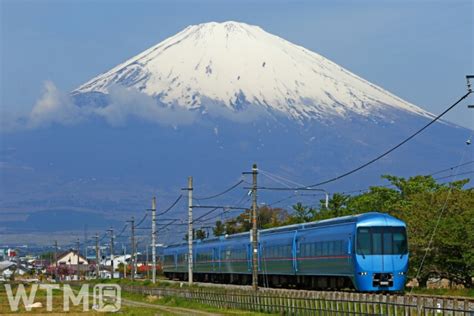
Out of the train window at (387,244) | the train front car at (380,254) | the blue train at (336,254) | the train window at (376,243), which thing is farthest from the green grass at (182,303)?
the train window at (387,244)

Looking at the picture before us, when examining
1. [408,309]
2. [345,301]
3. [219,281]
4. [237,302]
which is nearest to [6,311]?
[237,302]

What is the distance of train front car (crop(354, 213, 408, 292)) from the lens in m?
45.8

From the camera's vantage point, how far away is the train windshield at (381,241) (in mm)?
46062

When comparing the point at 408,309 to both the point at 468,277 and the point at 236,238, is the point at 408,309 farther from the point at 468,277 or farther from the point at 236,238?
the point at 236,238

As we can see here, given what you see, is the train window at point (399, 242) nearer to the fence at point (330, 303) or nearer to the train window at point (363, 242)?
the train window at point (363, 242)

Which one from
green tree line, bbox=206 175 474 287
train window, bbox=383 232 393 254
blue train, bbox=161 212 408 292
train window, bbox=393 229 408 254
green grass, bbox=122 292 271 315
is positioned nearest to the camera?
blue train, bbox=161 212 408 292

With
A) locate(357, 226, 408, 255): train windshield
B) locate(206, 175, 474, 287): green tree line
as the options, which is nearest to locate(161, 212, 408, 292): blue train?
locate(357, 226, 408, 255): train windshield

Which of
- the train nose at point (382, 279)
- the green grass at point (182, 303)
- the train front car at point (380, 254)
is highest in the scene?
the train front car at point (380, 254)

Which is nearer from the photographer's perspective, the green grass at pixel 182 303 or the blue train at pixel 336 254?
Answer: the blue train at pixel 336 254

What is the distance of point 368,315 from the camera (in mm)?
34125

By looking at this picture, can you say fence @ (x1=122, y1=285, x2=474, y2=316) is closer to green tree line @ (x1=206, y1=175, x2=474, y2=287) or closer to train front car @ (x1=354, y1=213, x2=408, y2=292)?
train front car @ (x1=354, y1=213, x2=408, y2=292)

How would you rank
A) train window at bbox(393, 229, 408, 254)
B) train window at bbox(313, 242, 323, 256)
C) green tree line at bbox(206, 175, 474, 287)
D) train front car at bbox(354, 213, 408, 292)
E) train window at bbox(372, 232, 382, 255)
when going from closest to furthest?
train front car at bbox(354, 213, 408, 292) < train window at bbox(372, 232, 382, 255) < train window at bbox(393, 229, 408, 254) < train window at bbox(313, 242, 323, 256) < green tree line at bbox(206, 175, 474, 287)

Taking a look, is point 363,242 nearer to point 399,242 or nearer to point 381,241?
point 381,241

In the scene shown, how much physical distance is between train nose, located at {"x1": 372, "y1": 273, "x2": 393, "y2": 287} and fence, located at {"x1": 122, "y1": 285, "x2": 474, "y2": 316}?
3.95 meters
